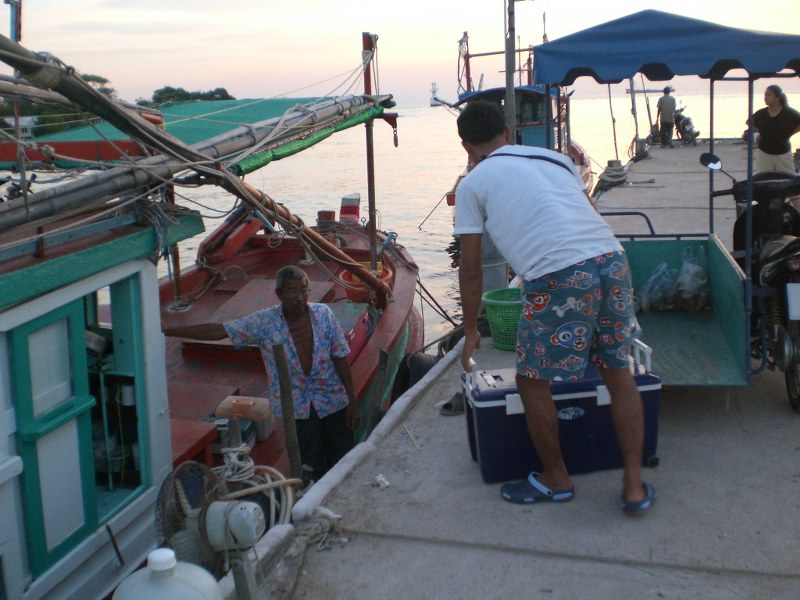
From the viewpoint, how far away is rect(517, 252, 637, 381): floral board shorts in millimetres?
3430

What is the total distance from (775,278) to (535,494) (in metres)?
2.03

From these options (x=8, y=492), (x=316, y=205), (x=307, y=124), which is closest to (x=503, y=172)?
(x=8, y=492)

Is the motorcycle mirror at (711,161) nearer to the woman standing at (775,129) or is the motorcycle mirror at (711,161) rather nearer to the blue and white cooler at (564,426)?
the blue and white cooler at (564,426)

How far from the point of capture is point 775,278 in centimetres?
474

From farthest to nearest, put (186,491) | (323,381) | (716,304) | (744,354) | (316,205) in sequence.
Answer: (316,205), (716,304), (323,381), (744,354), (186,491)

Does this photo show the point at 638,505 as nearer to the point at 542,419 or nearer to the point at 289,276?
the point at 542,419

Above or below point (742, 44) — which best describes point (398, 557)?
below

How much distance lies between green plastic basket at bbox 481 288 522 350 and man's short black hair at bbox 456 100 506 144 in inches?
96.8

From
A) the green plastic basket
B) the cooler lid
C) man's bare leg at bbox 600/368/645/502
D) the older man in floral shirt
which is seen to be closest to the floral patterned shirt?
the older man in floral shirt

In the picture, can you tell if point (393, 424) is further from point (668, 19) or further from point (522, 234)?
point (668, 19)

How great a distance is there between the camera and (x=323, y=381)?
17.1ft

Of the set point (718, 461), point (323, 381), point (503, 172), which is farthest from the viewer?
point (323, 381)

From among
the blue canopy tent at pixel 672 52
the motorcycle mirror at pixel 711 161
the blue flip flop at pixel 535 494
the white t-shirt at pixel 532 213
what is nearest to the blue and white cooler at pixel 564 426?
the blue flip flop at pixel 535 494

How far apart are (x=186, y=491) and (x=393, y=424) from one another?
1405 mm
